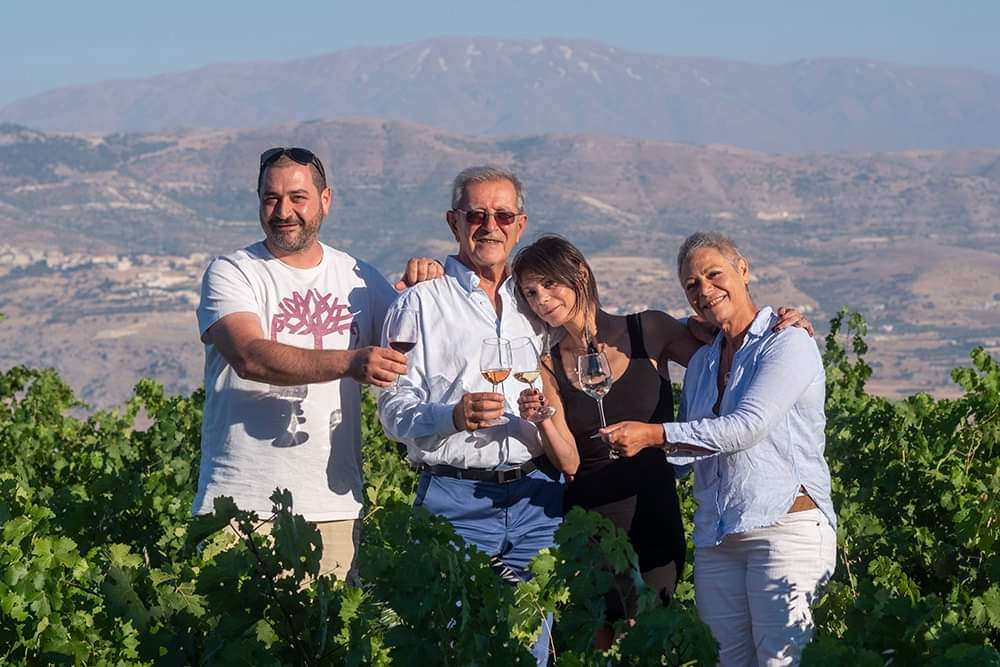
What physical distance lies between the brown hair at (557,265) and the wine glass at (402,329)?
30 cm

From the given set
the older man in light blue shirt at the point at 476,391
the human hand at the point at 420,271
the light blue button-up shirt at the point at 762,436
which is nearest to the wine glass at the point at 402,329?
the older man in light blue shirt at the point at 476,391

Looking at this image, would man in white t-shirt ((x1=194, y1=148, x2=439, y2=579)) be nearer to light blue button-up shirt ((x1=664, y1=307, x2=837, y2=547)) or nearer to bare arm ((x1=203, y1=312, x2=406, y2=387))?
bare arm ((x1=203, y1=312, x2=406, y2=387))

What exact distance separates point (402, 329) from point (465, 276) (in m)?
0.23

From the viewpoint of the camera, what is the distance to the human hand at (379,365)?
11.9 feet

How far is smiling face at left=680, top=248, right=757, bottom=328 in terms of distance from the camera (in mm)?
3783

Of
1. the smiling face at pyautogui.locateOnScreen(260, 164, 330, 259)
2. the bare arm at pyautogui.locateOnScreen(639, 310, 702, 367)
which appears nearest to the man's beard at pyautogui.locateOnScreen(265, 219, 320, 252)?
the smiling face at pyautogui.locateOnScreen(260, 164, 330, 259)

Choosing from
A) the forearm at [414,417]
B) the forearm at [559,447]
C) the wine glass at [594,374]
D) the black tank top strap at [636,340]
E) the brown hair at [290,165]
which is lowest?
the forearm at [559,447]

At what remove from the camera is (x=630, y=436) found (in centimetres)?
362

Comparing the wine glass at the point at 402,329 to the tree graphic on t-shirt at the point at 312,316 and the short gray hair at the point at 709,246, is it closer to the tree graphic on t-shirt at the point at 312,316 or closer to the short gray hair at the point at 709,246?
the tree graphic on t-shirt at the point at 312,316

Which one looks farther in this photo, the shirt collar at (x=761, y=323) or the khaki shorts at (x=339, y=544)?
the khaki shorts at (x=339, y=544)

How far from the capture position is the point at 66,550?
3455 mm

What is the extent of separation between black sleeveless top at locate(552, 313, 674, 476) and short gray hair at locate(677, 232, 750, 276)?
1.04 ft

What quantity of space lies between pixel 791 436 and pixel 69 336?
197 meters

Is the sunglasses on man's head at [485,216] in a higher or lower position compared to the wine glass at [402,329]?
higher
